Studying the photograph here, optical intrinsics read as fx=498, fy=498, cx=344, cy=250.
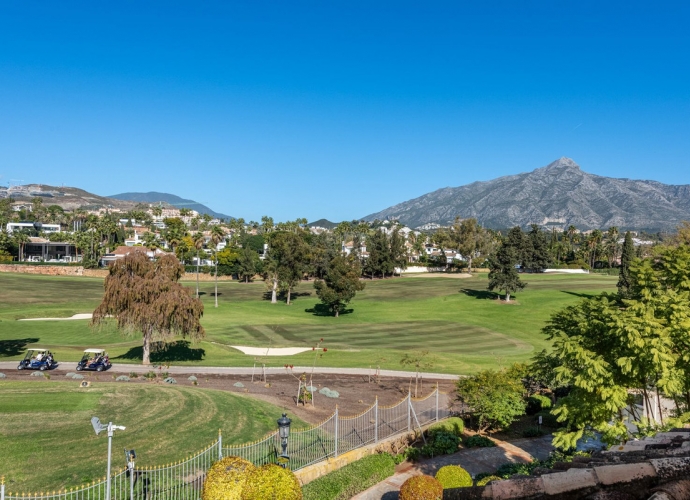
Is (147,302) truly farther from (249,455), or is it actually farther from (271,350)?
(249,455)

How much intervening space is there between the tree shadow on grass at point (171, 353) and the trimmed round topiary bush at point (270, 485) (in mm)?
34548

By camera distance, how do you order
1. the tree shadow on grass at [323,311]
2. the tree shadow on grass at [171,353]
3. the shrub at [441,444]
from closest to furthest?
the shrub at [441,444] → the tree shadow on grass at [171,353] → the tree shadow on grass at [323,311]

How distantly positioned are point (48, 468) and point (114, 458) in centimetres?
202

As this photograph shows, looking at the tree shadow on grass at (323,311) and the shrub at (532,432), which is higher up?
the shrub at (532,432)

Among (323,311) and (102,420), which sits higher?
(102,420)

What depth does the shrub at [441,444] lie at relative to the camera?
20.8 meters

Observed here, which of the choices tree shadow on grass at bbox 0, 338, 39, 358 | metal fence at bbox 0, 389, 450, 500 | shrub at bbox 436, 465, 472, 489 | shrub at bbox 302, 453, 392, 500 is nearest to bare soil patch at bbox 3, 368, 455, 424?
metal fence at bbox 0, 389, 450, 500

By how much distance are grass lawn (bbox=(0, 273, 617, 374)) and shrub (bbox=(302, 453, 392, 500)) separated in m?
25.0

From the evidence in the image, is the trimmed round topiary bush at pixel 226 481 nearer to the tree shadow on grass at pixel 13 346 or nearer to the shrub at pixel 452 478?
the shrub at pixel 452 478

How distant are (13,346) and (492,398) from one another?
4347cm

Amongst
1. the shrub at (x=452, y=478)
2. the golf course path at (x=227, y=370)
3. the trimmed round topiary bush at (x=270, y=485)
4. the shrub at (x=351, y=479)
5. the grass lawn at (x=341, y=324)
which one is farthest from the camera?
the grass lawn at (x=341, y=324)

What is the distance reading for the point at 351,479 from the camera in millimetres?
16469

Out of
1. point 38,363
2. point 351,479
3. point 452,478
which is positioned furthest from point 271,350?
point 452,478

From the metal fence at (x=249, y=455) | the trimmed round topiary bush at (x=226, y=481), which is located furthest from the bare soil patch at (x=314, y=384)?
the trimmed round topiary bush at (x=226, y=481)
